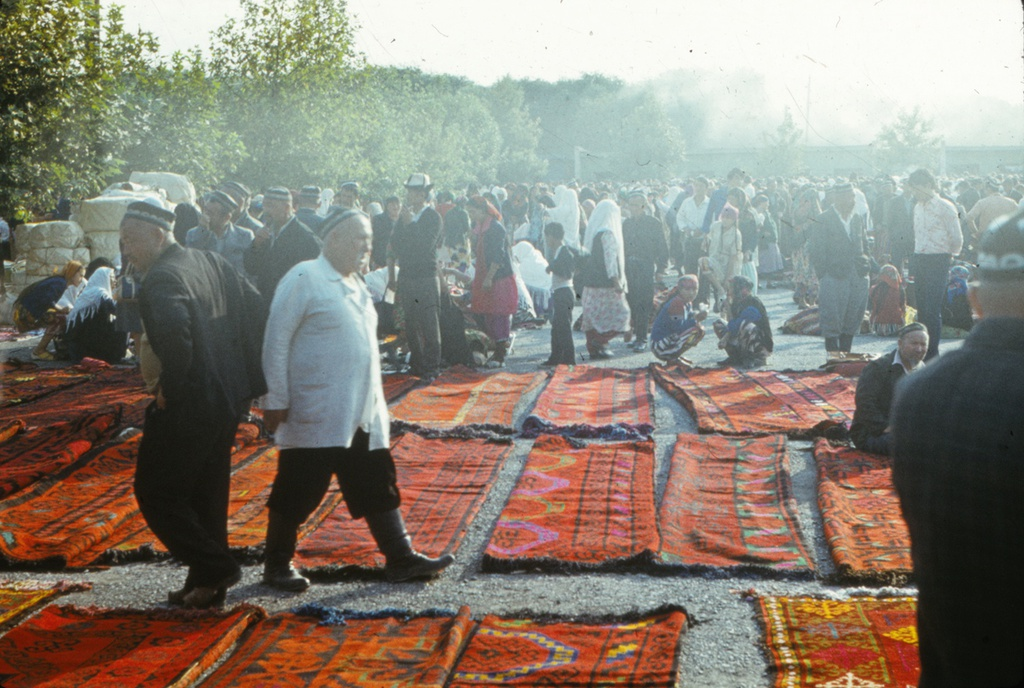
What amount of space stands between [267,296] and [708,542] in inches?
132

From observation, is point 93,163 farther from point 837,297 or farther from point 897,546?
point 897,546

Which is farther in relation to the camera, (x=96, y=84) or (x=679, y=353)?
(x=679, y=353)

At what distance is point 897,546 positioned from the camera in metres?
4.98

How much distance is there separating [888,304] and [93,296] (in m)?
7.98

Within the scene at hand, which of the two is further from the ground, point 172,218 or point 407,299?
point 172,218

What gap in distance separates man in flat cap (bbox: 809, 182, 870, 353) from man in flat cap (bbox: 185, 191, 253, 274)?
16.1 ft

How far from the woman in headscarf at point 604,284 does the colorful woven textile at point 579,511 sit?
4093mm

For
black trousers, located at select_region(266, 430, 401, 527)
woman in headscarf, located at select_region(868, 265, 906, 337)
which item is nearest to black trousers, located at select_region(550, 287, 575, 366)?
woman in headscarf, located at select_region(868, 265, 906, 337)

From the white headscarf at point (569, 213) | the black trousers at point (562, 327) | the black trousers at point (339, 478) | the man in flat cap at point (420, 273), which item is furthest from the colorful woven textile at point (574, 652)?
the white headscarf at point (569, 213)

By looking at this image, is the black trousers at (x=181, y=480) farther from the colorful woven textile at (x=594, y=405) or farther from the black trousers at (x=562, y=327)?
the black trousers at (x=562, y=327)

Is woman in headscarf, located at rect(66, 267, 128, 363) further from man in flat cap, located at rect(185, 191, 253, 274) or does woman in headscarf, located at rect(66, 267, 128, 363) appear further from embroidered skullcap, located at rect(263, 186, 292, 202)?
embroidered skullcap, located at rect(263, 186, 292, 202)

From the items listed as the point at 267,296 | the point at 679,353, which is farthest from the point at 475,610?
the point at 679,353

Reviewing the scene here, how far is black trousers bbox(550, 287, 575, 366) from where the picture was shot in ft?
34.3

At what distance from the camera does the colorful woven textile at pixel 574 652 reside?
3625 millimetres
